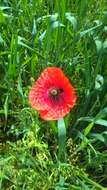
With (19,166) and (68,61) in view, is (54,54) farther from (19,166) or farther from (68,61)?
(19,166)

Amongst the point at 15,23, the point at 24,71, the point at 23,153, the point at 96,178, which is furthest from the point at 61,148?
the point at 15,23

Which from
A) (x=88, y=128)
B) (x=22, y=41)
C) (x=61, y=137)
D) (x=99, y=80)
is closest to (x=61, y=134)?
(x=61, y=137)

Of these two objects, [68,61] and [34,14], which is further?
[34,14]

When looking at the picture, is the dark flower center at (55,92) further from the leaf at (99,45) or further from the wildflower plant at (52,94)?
the leaf at (99,45)

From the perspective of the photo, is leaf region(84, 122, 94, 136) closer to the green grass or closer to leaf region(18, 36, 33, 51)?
the green grass

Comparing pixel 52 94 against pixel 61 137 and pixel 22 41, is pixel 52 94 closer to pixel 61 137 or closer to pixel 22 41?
pixel 61 137

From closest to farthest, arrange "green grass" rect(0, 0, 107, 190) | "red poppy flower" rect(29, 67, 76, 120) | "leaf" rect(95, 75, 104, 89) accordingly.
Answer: "red poppy flower" rect(29, 67, 76, 120), "green grass" rect(0, 0, 107, 190), "leaf" rect(95, 75, 104, 89)

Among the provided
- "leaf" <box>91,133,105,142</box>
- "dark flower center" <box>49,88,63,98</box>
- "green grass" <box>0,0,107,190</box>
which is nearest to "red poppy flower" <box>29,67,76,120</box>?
"dark flower center" <box>49,88,63,98</box>

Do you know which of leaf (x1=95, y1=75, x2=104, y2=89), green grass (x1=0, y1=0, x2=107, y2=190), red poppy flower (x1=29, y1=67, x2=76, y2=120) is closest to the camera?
red poppy flower (x1=29, y1=67, x2=76, y2=120)
